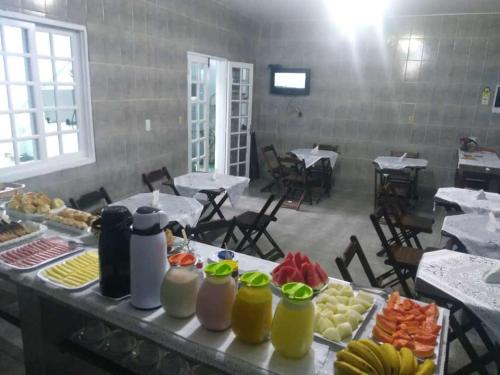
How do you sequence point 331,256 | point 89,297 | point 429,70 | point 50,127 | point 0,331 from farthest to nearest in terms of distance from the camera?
point 429,70 < point 331,256 < point 50,127 < point 0,331 < point 89,297

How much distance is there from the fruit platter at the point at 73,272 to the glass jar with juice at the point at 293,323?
0.82m

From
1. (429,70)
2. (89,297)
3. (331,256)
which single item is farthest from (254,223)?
(429,70)

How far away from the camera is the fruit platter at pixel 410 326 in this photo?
119cm

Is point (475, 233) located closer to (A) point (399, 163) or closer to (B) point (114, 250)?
(B) point (114, 250)

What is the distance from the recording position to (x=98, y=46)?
3.55 meters

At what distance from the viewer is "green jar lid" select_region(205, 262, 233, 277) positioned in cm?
119

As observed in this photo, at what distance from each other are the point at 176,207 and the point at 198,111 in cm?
278

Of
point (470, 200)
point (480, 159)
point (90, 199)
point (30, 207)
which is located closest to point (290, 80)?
point (480, 159)

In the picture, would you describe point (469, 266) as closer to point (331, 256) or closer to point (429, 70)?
point (331, 256)

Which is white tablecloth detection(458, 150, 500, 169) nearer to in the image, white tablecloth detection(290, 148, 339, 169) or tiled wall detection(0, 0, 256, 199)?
white tablecloth detection(290, 148, 339, 169)

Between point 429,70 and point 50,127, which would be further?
point 429,70

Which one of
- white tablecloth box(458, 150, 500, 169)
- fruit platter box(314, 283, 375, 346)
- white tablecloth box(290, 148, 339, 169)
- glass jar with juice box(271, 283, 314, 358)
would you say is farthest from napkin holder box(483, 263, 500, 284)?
white tablecloth box(290, 148, 339, 169)

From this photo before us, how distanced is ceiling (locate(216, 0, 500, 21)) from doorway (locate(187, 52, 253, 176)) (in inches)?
33.0

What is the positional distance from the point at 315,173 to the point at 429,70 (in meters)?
2.36
